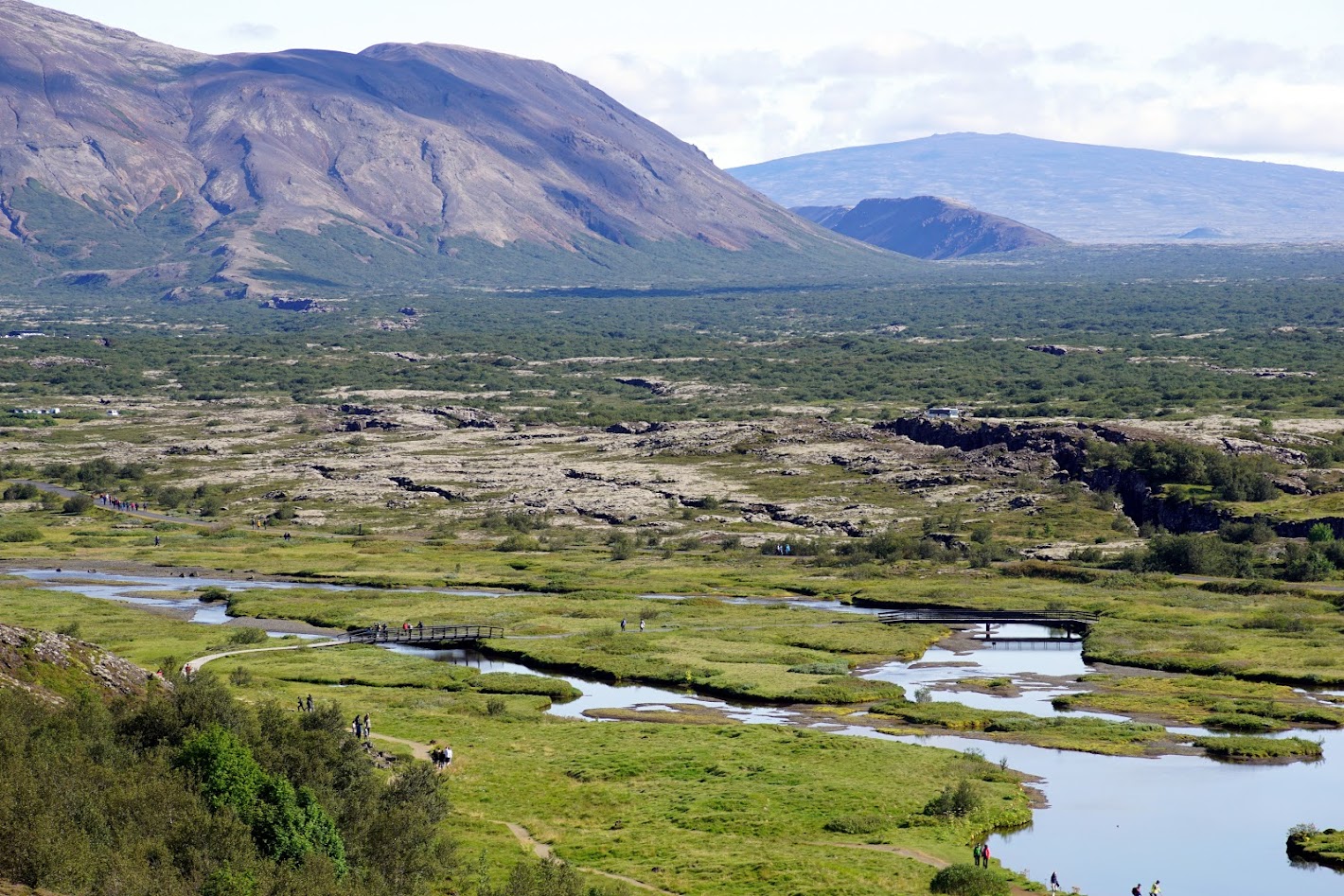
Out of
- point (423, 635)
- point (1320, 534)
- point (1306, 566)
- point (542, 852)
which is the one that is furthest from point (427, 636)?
point (1320, 534)

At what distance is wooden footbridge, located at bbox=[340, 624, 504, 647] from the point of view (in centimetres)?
10119

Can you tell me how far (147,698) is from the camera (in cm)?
6016

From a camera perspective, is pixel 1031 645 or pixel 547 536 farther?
pixel 547 536

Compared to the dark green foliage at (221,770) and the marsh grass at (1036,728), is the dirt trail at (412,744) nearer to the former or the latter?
the dark green foliage at (221,770)

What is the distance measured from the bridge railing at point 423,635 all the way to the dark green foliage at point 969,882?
5075 centimetres

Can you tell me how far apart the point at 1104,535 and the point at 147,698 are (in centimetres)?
9557

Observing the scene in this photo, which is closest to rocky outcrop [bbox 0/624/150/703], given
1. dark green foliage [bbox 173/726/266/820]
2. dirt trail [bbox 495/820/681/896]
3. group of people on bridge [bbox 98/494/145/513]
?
dark green foliage [bbox 173/726/266/820]

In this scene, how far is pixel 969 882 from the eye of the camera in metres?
54.3

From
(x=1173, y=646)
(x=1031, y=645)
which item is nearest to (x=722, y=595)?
(x=1031, y=645)

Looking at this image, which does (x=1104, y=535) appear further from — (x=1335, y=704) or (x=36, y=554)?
(x=36, y=554)

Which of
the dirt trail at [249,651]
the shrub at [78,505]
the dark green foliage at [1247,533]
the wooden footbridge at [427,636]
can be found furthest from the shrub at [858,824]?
the shrub at [78,505]

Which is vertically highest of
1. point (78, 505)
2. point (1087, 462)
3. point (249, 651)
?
point (1087, 462)

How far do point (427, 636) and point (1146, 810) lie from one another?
51273 mm

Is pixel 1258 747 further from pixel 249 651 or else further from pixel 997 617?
pixel 249 651
